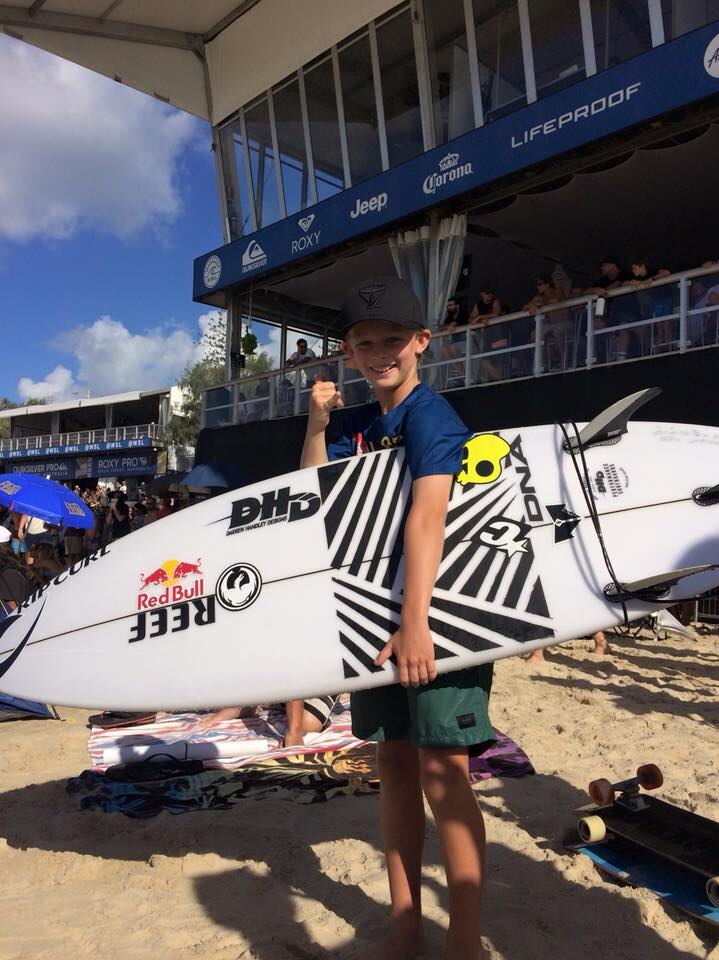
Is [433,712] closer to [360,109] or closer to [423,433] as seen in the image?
[423,433]

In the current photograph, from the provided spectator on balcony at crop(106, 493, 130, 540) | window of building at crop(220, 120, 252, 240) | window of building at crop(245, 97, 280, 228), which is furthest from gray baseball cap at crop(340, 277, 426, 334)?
window of building at crop(220, 120, 252, 240)

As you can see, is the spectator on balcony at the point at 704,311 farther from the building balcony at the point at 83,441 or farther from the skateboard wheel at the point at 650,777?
the building balcony at the point at 83,441

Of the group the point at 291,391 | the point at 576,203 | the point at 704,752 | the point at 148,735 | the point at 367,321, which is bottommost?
the point at 704,752

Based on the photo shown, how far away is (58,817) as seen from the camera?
285 centimetres

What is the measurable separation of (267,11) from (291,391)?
25.2 feet

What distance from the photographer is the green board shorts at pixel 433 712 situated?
1.71 m

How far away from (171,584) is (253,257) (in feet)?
41.1

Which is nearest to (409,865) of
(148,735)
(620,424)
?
(620,424)

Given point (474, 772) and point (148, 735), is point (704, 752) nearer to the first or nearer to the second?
point (474, 772)

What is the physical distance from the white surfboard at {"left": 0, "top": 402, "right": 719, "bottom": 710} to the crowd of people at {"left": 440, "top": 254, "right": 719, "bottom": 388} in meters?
5.34

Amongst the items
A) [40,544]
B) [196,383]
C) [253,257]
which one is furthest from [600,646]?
[196,383]

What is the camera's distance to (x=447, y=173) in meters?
10.5

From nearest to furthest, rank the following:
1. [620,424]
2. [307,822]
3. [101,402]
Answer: [620,424] → [307,822] → [101,402]

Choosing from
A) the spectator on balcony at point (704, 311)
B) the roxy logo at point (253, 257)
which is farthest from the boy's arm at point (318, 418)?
the roxy logo at point (253, 257)
